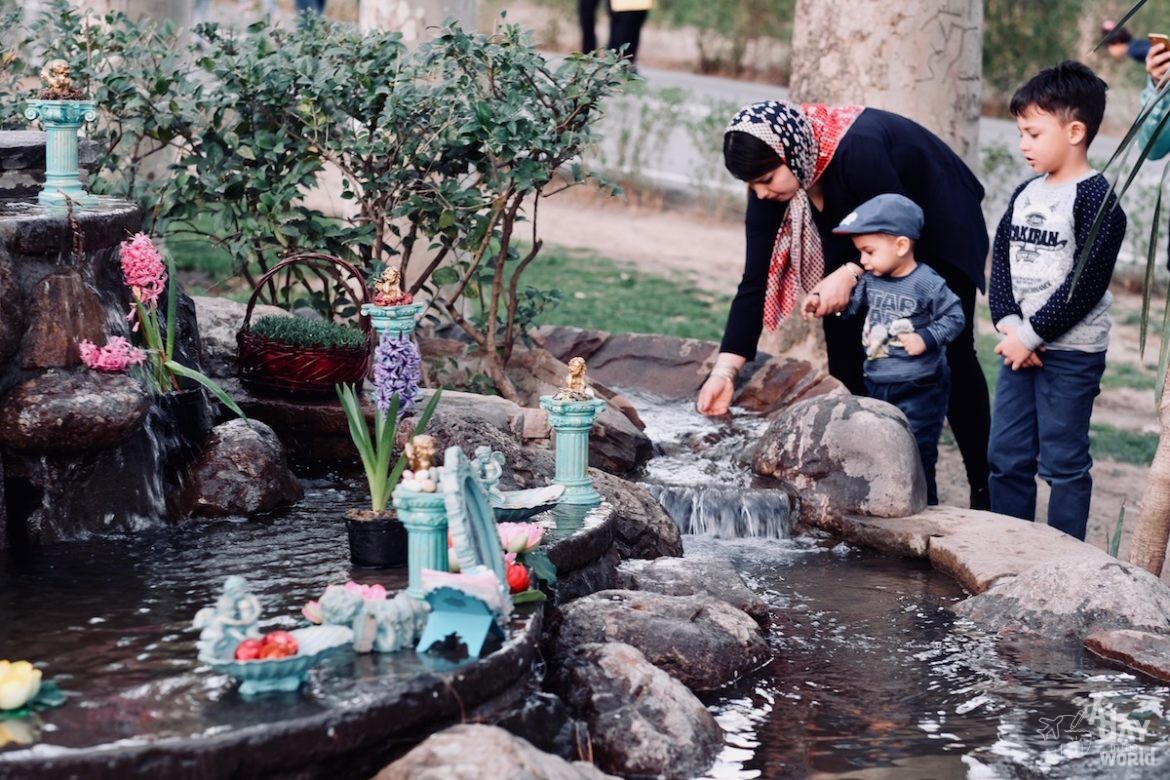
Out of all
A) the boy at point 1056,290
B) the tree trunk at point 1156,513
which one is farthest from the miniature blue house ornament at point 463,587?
the tree trunk at point 1156,513

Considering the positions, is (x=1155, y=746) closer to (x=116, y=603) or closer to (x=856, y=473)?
(x=856, y=473)

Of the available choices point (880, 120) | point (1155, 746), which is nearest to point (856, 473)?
point (880, 120)

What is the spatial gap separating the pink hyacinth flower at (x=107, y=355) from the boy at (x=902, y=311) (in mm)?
2449

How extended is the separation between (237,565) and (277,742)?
1.25 metres

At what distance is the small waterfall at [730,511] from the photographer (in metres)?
5.68

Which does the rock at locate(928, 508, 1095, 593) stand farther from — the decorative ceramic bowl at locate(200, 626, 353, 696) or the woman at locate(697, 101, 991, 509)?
the decorative ceramic bowl at locate(200, 626, 353, 696)

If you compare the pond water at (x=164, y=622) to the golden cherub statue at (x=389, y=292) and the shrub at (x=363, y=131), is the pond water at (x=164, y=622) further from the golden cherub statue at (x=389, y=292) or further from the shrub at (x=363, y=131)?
the shrub at (x=363, y=131)

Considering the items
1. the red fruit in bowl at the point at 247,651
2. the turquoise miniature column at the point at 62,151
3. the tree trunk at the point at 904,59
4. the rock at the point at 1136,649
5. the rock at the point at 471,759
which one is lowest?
the rock at the point at 1136,649

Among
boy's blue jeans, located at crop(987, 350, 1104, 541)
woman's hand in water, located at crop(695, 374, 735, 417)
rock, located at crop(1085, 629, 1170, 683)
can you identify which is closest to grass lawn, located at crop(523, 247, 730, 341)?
woman's hand in water, located at crop(695, 374, 735, 417)

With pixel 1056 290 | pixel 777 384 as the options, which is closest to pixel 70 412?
pixel 1056 290

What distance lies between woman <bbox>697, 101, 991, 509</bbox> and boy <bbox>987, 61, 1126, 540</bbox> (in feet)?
1.42

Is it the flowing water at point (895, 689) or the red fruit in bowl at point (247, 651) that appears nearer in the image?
the red fruit in bowl at point (247, 651)

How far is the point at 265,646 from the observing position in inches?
129

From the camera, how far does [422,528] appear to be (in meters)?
3.69
